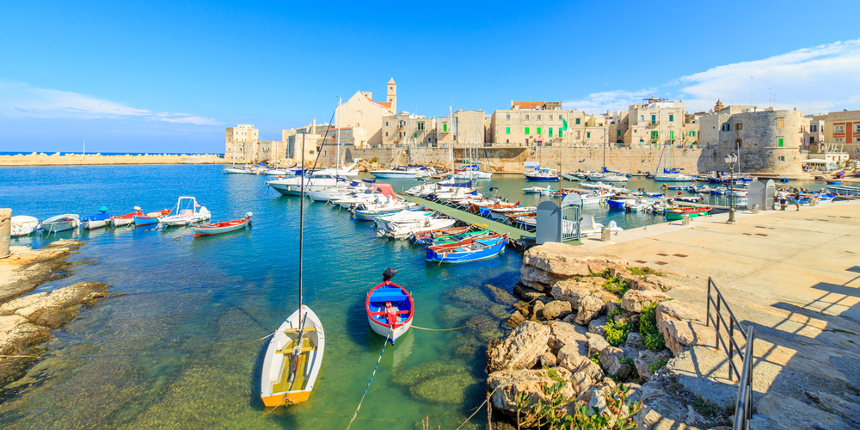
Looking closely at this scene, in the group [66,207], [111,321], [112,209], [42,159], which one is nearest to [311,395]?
[111,321]

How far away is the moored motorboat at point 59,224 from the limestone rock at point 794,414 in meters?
31.0

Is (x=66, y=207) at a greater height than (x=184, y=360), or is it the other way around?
(x=66, y=207)

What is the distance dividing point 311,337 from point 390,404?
2542 millimetres

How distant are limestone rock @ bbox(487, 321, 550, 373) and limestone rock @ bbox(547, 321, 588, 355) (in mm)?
169

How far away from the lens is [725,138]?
58969 millimetres

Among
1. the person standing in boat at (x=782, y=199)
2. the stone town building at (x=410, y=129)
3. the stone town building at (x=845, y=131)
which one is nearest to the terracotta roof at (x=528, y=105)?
the stone town building at (x=410, y=129)

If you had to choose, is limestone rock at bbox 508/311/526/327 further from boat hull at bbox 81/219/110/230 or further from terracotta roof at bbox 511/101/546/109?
terracotta roof at bbox 511/101/546/109

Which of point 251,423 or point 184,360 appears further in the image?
point 184,360

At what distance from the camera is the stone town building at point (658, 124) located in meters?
62.7

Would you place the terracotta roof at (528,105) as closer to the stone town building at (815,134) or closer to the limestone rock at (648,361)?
the stone town building at (815,134)

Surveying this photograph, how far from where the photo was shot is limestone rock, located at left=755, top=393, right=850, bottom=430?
389 centimetres

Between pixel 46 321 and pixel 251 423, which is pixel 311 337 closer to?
pixel 251 423

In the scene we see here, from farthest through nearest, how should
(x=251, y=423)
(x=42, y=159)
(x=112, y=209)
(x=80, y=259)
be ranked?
(x=42, y=159) < (x=112, y=209) < (x=80, y=259) < (x=251, y=423)

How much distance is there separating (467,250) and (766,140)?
2302 inches
